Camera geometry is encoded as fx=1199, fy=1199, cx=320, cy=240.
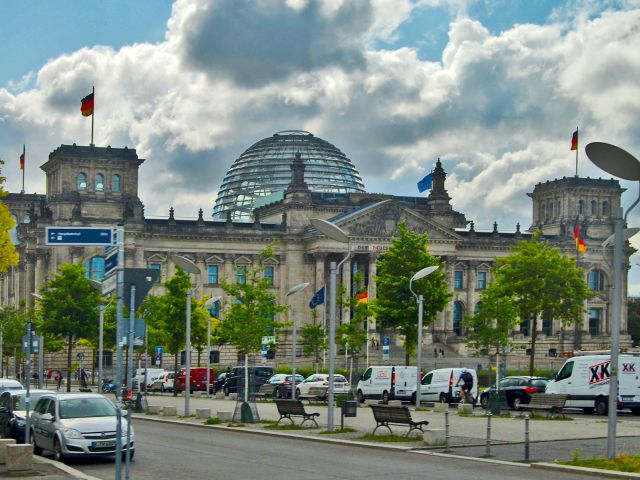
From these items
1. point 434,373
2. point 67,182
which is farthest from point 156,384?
point 67,182

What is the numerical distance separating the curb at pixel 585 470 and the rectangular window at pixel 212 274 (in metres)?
94.2

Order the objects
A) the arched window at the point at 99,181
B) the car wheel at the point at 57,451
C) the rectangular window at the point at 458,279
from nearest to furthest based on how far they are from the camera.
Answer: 1. the car wheel at the point at 57,451
2. the arched window at the point at 99,181
3. the rectangular window at the point at 458,279

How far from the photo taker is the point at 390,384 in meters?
62.6

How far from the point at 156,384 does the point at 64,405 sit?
5308 cm

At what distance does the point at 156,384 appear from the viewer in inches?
3285

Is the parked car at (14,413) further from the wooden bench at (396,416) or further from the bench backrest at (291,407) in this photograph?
the wooden bench at (396,416)

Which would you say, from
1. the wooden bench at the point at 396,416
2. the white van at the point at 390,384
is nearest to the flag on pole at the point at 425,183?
the white van at the point at 390,384

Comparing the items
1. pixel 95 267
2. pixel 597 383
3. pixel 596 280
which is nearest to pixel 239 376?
pixel 597 383

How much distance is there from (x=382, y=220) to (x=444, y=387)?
60884 millimetres

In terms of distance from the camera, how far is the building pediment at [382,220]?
119 m

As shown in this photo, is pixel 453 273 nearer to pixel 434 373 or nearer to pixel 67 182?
pixel 67 182

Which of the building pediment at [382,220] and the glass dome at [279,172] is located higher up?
the glass dome at [279,172]

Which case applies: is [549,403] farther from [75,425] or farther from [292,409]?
[75,425]

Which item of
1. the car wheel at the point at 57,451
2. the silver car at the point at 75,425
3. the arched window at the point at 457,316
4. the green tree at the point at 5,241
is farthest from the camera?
the arched window at the point at 457,316
